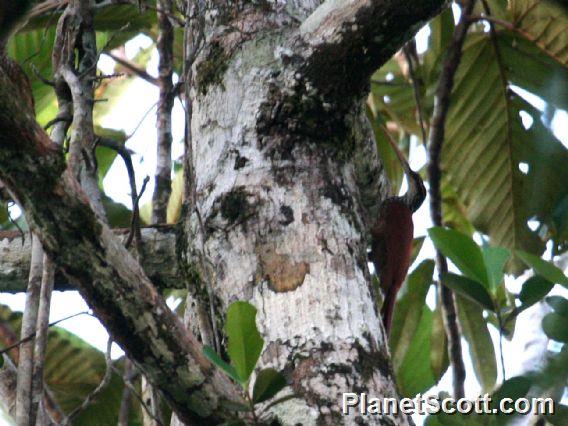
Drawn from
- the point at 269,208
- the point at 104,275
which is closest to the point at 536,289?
the point at 269,208

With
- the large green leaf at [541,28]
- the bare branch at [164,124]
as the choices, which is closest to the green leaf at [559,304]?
the bare branch at [164,124]

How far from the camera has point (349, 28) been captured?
5.15 feet

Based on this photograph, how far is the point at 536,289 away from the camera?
1.38 m

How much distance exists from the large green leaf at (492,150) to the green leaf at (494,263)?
1.35 m

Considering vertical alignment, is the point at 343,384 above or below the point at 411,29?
below

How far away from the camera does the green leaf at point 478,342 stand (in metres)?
2.56

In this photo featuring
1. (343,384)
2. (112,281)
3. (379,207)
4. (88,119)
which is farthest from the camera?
(379,207)

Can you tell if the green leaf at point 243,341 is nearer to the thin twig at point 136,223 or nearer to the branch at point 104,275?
the branch at point 104,275

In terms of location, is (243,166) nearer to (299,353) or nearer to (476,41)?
(299,353)

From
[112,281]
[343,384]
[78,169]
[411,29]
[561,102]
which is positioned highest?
[411,29]

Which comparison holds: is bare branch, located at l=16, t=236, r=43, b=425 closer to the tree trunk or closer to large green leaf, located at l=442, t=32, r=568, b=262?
the tree trunk

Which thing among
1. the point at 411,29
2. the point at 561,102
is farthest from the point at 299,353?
the point at 411,29

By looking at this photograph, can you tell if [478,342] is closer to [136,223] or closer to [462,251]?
[462,251]

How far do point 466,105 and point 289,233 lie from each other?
167cm
